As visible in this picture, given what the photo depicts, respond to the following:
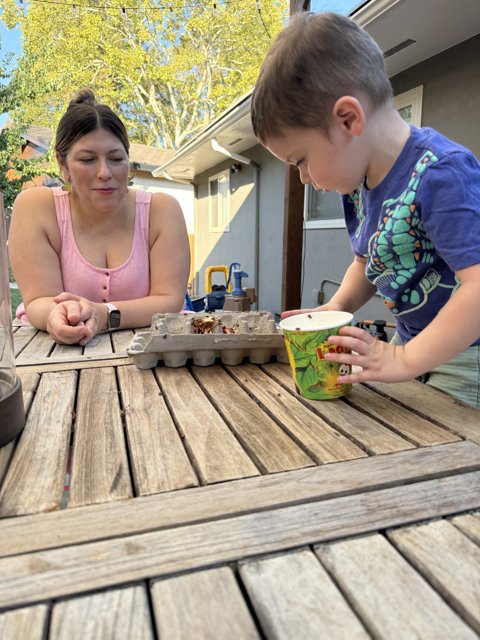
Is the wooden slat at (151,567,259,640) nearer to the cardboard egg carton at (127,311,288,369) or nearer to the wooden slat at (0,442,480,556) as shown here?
the wooden slat at (0,442,480,556)

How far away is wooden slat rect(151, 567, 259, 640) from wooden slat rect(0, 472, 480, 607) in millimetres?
18

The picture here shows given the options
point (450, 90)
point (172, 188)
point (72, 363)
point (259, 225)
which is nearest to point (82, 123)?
point (72, 363)

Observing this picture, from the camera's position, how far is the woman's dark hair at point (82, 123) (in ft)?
5.63

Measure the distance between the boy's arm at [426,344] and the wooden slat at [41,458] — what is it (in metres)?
0.50

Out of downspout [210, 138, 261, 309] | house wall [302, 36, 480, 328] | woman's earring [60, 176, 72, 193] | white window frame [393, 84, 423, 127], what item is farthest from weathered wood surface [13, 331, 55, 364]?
downspout [210, 138, 261, 309]

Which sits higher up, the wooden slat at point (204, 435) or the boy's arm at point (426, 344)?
the boy's arm at point (426, 344)

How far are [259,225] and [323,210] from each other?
8.23 feet

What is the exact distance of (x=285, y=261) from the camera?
411 cm

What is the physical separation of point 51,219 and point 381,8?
2.61 m

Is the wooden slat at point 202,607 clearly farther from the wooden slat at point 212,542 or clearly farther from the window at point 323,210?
the window at point 323,210

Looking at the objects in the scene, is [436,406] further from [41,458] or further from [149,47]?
[149,47]

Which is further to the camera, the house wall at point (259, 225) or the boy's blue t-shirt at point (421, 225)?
the house wall at point (259, 225)

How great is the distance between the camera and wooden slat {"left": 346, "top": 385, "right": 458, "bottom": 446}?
2.53 feet

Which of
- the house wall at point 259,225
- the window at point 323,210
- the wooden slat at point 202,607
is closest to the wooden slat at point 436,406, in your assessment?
the wooden slat at point 202,607
